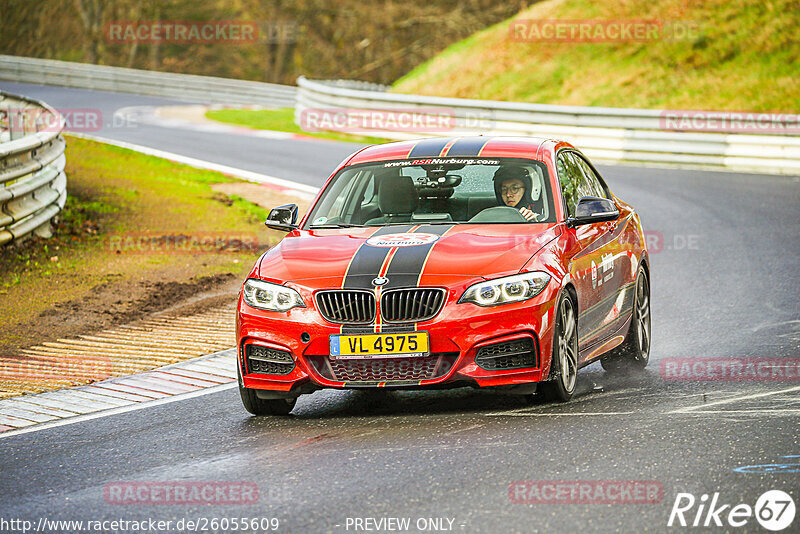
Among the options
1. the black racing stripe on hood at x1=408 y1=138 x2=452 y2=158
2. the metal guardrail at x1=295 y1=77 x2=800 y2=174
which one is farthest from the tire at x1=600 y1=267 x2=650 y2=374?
the metal guardrail at x1=295 y1=77 x2=800 y2=174

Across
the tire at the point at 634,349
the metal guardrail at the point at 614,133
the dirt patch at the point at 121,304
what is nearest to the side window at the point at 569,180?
the tire at the point at 634,349

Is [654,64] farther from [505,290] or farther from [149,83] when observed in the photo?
[505,290]

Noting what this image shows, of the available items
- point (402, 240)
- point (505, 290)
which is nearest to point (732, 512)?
point (505, 290)

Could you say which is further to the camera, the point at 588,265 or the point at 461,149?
the point at 461,149

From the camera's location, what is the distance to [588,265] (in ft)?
26.8

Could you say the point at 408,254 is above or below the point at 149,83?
above

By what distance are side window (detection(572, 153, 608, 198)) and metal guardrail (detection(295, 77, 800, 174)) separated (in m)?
14.8

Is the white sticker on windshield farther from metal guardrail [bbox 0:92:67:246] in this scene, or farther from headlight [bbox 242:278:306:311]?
metal guardrail [bbox 0:92:67:246]

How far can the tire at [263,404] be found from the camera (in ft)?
25.3

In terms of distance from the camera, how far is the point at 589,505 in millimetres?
5449

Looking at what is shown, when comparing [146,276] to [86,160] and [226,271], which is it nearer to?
[226,271]

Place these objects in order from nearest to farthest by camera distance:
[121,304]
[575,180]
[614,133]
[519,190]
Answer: [519,190] < [575,180] < [121,304] < [614,133]

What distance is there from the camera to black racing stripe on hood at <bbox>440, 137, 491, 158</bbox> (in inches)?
343

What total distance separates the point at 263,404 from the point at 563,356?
73.6 inches
